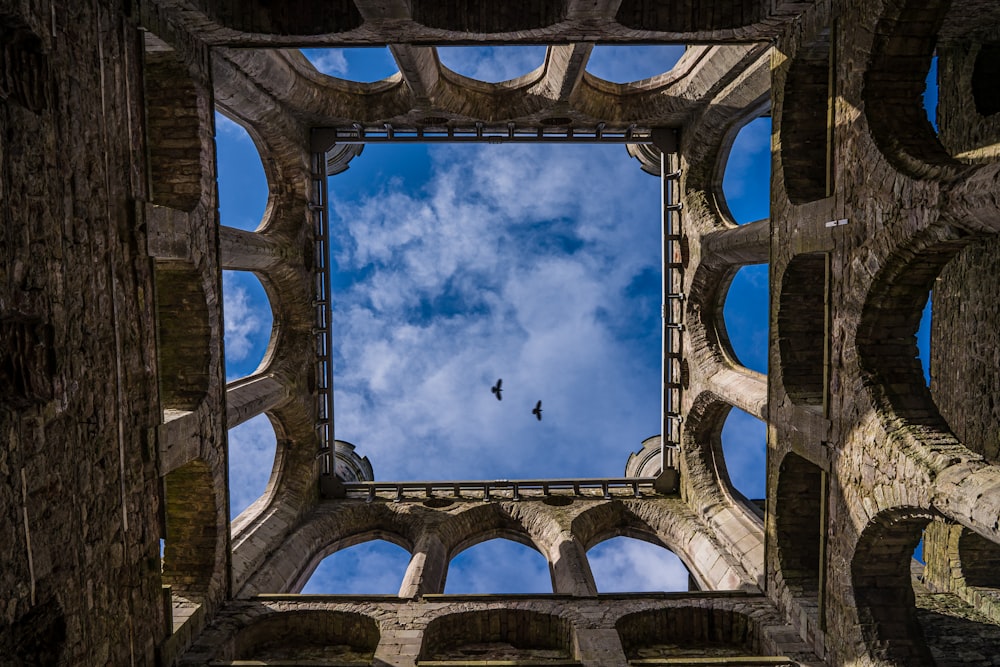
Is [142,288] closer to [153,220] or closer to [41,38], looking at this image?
[153,220]

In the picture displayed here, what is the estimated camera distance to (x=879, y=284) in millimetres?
8016

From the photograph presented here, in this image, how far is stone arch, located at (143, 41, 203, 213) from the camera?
34.6 feet

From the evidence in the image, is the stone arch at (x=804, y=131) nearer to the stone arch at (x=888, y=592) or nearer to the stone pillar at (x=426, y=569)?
the stone arch at (x=888, y=592)

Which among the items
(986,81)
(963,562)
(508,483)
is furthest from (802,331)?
(508,483)

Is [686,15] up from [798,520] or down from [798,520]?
up

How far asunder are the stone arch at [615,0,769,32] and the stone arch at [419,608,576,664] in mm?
10257

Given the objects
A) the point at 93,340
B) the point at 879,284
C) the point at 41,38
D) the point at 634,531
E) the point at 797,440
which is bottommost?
the point at 634,531

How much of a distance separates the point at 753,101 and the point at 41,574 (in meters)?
14.2

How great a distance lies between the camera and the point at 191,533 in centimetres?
1122

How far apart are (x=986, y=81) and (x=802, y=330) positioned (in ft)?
17.1

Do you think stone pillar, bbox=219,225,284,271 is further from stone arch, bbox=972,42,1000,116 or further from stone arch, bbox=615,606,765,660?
stone arch, bbox=972,42,1000,116

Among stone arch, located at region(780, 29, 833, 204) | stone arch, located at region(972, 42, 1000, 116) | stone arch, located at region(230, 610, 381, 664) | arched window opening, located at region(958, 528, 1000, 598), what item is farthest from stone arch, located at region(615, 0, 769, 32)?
stone arch, located at region(230, 610, 381, 664)

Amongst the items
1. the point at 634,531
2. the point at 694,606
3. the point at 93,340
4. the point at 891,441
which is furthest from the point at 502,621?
the point at 93,340

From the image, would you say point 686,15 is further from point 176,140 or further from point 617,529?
point 617,529
